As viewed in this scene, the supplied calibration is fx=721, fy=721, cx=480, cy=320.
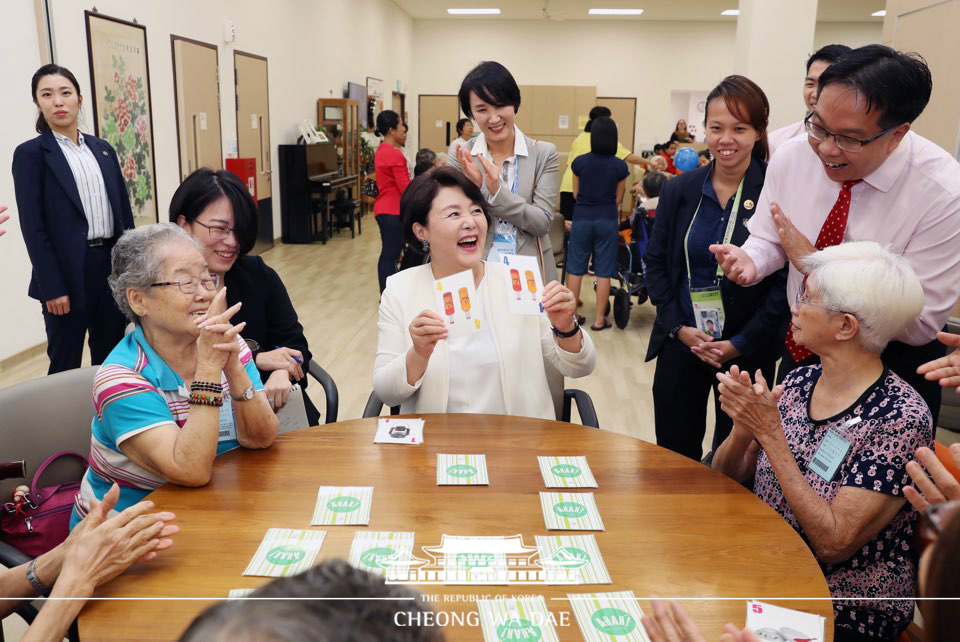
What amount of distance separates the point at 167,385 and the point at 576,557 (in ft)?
3.48

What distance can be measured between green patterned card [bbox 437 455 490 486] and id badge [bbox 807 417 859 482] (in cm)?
77

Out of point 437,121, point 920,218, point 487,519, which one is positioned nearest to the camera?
point 487,519

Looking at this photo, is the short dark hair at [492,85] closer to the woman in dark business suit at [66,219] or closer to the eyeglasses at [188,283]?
the eyeglasses at [188,283]

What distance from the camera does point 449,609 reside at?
1.23 metres

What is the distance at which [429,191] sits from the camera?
2373mm

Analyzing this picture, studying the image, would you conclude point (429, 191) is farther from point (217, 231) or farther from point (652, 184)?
point (652, 184)

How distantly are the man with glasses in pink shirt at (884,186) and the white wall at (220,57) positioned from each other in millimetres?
4793

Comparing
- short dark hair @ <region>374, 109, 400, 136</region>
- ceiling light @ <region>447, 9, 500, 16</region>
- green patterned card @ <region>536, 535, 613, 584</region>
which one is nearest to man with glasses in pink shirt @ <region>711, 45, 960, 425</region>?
green patterned card @ <region>536, 535, 613, 584</region>

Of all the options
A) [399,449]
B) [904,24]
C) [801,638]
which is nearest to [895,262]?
[801,638]

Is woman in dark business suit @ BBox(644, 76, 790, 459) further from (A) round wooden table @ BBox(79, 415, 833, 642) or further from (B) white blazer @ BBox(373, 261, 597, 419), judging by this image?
(A) round wooden table @ BBox(79, 415, 833, 642)

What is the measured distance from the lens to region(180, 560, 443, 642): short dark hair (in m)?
0.54

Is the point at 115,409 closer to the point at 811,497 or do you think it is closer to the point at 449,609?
the point at 449,609

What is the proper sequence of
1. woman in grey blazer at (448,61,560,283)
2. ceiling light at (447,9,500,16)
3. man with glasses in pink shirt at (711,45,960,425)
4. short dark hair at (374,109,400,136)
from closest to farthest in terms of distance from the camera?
1. man with glasses in pink shirt at (711,45,960,425)
2. woman in grey blazer at (448,61,560,283)
3. short dark hair at (374,109,400,136)
4. ceiling light at (447,9,500,16)

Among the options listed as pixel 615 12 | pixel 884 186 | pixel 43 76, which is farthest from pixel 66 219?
pixel 615 12
